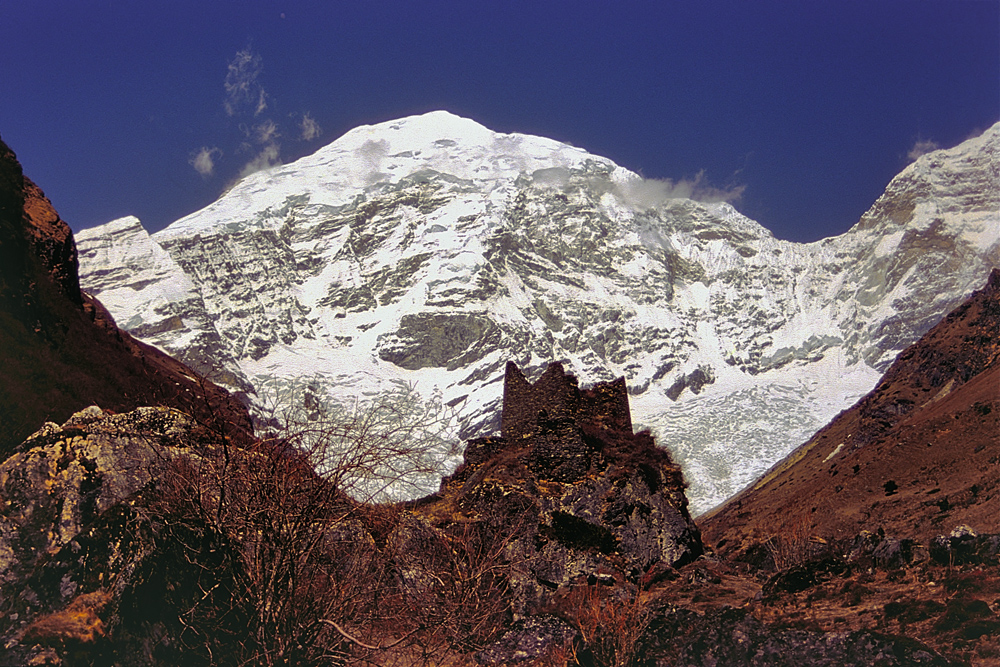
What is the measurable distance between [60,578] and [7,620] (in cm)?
57

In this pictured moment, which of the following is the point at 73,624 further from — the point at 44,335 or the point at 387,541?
the point at 44,335

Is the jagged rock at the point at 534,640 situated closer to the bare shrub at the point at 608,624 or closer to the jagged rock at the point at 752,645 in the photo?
the bare shrub at the point at 608,624

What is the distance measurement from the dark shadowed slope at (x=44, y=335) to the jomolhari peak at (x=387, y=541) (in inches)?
2.7

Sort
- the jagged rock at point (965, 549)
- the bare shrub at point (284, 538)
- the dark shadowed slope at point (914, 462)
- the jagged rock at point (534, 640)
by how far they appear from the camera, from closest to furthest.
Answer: the bare shrub at point (284, 538), the jagged rock at point (534, 640), the jagged rock at point (965, 549), the dark shadowed slope at point (914, 462)

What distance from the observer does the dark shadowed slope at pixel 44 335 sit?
16.1 metres

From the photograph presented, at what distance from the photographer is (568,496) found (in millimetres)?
27188

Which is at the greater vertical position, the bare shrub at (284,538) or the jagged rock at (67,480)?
the jagged rock at (67,480)

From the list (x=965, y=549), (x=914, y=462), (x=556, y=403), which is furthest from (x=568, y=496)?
(x=914, y=462)

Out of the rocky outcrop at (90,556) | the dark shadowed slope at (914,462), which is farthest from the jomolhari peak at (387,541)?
the dark shadowed slope at (914,462)

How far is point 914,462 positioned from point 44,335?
40586 mm

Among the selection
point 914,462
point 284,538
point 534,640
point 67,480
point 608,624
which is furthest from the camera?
point 914,462

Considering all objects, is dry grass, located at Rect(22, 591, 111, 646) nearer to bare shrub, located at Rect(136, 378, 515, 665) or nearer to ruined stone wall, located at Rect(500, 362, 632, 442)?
bare shrub, located at Rect(136, 378, 515, 665)

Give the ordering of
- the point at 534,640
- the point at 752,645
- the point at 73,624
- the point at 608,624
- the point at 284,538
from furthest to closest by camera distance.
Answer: the point at 608,624 → the point at 534,640 → the point at 752,645 → the point at 73,624 → the point at 284,538

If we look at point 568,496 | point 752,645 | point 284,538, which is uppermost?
point 284,538
